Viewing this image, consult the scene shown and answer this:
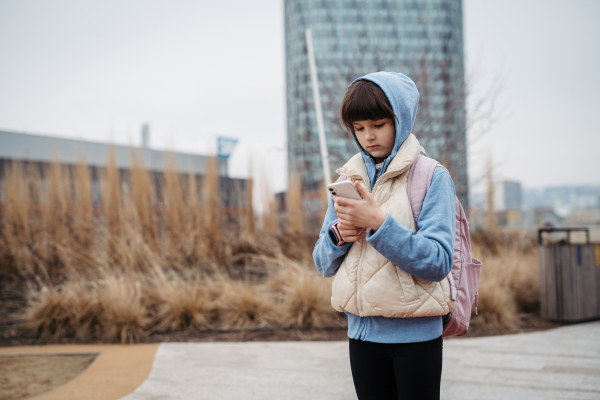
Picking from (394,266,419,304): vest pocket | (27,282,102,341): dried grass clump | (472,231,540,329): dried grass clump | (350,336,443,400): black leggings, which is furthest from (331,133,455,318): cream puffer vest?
(472,231,540,329): dried grass clump

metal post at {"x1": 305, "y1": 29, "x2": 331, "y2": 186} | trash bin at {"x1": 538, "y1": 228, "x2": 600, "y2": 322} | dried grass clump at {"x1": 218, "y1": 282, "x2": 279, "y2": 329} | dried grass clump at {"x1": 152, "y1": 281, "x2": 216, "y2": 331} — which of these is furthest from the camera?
metal post at {"x1": 305, "y1": 29, "x2": 331, "y2": 186}

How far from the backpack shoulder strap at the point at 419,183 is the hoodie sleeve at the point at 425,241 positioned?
1.4 inches

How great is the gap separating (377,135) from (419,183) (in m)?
0.18

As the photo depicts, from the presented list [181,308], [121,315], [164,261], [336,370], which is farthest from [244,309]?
[164,261]

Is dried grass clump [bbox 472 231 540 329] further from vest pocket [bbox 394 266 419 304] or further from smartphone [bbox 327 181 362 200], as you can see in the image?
smartphone [bbox 327 181 362 200]

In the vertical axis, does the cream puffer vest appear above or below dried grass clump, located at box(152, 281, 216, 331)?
above

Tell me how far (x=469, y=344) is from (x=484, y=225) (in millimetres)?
8351

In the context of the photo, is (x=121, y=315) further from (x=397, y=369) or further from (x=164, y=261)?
(x=397, y=369)

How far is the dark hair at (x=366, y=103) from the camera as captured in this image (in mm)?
1325

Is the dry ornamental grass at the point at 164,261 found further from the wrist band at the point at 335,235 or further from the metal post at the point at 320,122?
the wrist band at the point at 335,235

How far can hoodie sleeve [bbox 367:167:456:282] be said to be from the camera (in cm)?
119

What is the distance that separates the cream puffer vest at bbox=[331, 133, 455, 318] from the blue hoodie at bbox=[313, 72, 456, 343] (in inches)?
1.7

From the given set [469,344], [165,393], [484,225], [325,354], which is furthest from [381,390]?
[484,225]

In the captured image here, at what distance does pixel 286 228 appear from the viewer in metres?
9.90
